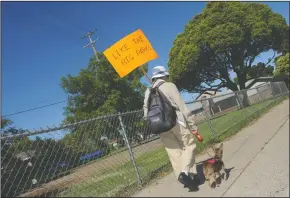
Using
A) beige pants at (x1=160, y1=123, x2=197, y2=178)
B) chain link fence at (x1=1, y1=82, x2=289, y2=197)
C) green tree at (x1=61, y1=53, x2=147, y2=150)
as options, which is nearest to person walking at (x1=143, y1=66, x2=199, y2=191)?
beige pants at (x1=160, y1=123, x2=197, y2=178)

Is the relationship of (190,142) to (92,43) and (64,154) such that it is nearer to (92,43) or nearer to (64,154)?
(64,154)

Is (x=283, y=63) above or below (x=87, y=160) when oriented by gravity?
above

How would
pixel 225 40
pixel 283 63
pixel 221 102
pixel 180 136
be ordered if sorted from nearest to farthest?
pixel 180 136 < pixel 221 102 < pixel 225 40 < pixel 283 63

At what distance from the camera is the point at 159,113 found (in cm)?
444

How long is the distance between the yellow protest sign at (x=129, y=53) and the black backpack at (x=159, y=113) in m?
1.67

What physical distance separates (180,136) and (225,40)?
2708 cm

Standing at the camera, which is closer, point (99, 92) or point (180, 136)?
point (180, 136)

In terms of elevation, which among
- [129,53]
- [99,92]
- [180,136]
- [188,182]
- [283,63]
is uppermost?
[283,63]

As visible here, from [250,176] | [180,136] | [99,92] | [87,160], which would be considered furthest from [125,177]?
[99,92]

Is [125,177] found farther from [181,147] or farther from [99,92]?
[99,92]

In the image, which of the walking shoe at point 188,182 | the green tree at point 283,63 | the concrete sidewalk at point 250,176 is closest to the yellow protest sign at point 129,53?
the concrete sidewalk at point 250,176

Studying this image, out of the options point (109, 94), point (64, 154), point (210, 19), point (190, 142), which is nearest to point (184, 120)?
point (190, 142)

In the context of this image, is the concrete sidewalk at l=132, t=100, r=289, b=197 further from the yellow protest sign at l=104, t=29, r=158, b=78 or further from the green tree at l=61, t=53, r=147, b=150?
the green tree at l=61, t=53, r=147, b=150

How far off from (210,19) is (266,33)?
16.9ft
